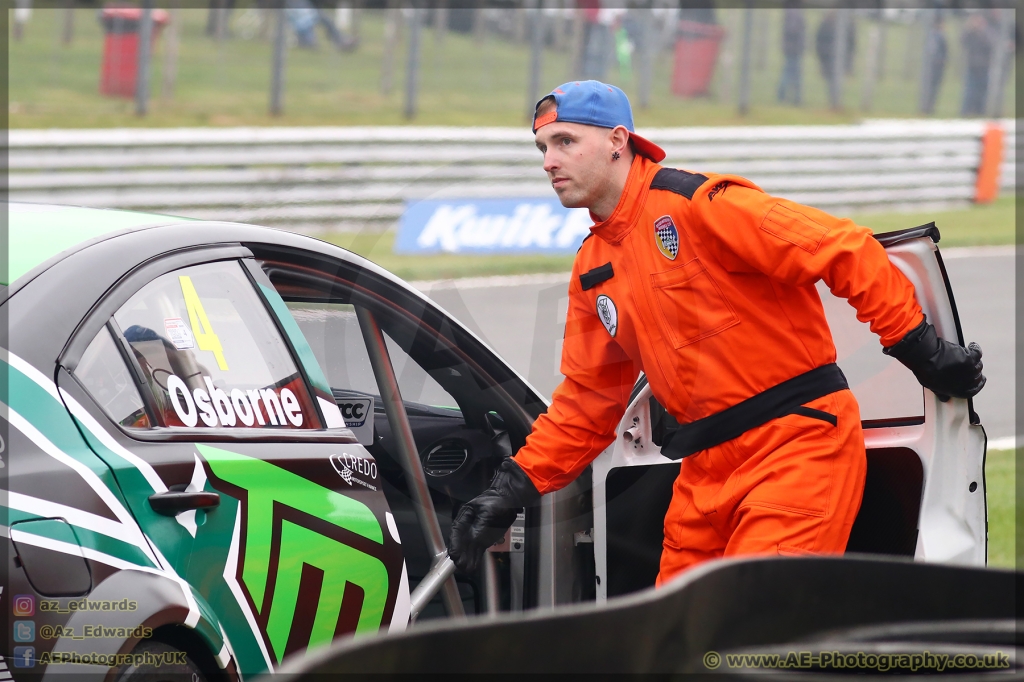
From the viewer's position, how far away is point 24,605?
200 cm

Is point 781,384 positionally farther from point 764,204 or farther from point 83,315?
point 83,315

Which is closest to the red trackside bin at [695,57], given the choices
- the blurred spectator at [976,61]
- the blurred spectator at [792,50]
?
the blurred spectator at [792,50]

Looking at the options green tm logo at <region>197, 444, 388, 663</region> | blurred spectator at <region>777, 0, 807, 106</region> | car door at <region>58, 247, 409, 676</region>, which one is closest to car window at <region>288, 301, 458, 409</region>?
car door at <region>58, 247, 409, 676</region>

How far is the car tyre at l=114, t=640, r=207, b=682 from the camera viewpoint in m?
2.16

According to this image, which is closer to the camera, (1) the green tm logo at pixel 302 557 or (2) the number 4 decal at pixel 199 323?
(1) the green tm logo at pixel 302 557

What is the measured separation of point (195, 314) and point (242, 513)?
0.49 metres

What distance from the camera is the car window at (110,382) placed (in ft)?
7.51

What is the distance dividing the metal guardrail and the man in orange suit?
6.95m

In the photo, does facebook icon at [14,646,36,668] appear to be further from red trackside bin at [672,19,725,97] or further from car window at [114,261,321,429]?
red trackside bin at [672,19,725,97]

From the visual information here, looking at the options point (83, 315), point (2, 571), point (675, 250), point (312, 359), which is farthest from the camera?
point (675, 250)

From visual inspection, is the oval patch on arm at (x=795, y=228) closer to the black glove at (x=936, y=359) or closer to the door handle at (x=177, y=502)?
the black glove at (x=936, y=359)

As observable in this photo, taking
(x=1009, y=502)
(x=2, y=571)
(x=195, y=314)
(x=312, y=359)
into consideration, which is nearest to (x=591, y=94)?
(x=312, y=359)

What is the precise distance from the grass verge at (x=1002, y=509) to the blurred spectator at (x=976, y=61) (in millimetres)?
11475

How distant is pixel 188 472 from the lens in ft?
7.78
